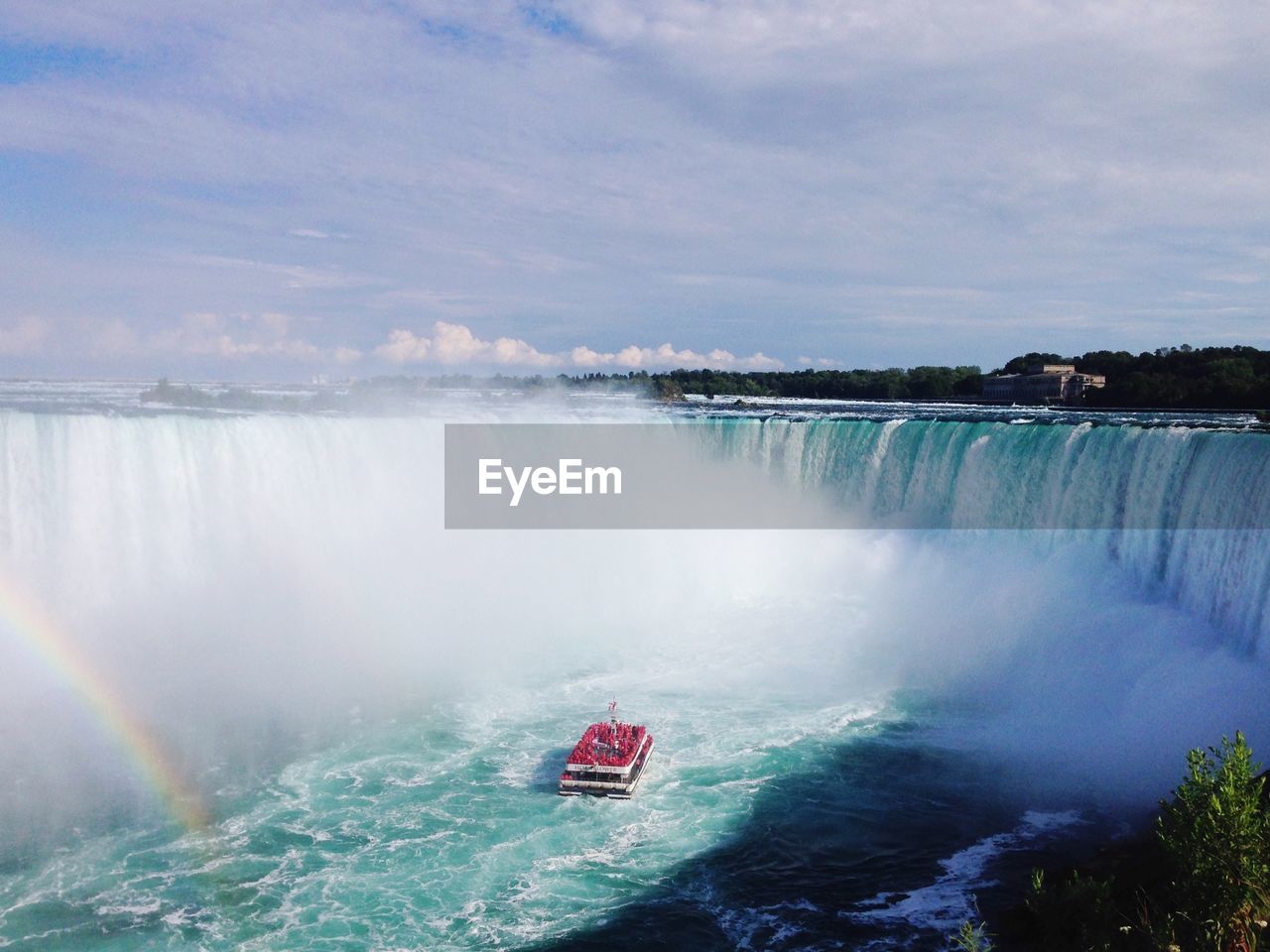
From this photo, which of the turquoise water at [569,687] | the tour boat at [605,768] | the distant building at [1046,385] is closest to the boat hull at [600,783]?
the tour boat at [605,768]

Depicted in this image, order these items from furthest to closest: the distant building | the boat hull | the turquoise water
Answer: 1. the distant building
2. the boat hull
3. the turquoise water

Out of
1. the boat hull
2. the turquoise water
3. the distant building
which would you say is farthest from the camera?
the distant building

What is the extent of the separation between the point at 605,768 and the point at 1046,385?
5754 cm

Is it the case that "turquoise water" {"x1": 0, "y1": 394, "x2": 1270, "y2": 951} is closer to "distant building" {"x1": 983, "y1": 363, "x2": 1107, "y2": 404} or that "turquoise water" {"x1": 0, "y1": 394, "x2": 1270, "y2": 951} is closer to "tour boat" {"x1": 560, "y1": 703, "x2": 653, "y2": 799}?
"tour boat" {"x1": 560, "y1": 703, "x2": 653, "y2": 799}

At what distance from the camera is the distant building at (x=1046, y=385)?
202ft

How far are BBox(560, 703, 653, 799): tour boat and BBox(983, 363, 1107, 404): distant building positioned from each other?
51406 mm

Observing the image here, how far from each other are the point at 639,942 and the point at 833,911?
2.92 meters

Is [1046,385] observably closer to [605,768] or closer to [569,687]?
[569,687]

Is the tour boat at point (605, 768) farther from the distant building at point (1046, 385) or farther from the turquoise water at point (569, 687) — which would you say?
the distant building at point (1046, 385)

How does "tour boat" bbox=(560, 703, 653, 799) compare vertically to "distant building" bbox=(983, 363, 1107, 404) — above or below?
below

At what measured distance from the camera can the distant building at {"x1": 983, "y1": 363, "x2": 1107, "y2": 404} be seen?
202 ft

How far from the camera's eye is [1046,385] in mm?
65188

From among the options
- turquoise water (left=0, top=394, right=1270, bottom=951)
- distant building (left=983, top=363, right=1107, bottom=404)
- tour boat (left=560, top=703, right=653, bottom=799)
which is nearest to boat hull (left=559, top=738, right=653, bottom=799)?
tour boat (left=560, top=703, right=653, bottom=799)

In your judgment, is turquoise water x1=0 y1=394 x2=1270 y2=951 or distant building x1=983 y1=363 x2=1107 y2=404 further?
distant building x1=983 y1=363 x2=1107 y2=404
